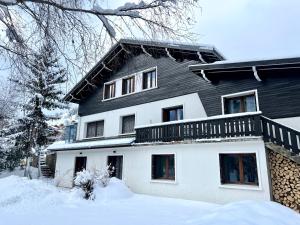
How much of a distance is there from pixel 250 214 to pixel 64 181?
15649 mm

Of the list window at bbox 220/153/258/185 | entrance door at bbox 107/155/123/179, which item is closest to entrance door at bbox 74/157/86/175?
entrance door at bbox 107/155/123/179

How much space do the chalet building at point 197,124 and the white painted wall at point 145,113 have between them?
0.20ft

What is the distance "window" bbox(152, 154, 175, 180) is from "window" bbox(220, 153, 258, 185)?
2.77 meters

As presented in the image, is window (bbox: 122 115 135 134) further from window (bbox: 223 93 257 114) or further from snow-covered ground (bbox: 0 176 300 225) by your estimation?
window (bbox: 223 93 257 114)

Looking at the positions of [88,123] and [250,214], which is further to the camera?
[88,123]

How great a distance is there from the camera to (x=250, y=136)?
9305mm

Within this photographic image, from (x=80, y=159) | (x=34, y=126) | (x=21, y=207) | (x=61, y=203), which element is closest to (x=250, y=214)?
(x=61, y=203)

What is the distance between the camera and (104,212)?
7.70m

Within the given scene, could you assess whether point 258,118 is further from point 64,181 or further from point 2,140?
point 2,140

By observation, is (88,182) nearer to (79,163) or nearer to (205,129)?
(205,129)

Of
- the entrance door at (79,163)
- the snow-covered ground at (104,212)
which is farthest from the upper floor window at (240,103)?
the entrance door at (79,163)

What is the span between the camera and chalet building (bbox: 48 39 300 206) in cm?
922

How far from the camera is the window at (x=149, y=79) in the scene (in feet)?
52.2

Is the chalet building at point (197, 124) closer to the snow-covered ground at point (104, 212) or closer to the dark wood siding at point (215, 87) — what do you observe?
the dark wood siding at point (215, 87)
